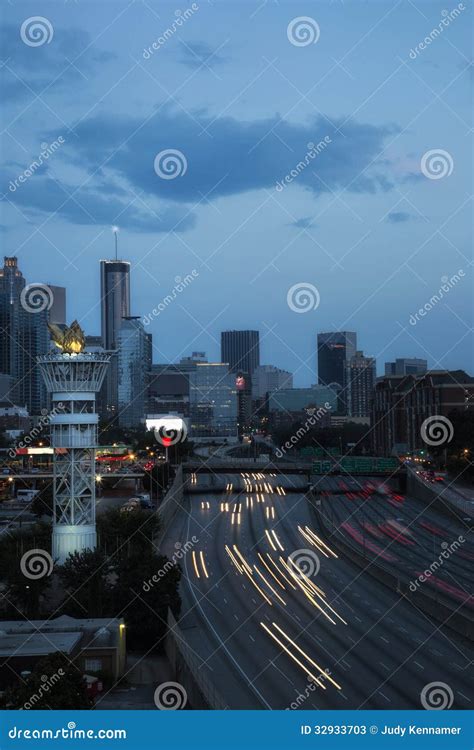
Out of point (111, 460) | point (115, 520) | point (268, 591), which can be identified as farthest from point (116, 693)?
point (111, 460)

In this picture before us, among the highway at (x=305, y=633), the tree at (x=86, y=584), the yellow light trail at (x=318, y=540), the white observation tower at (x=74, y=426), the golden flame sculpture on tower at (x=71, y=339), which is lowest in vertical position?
the yellow light trail at (x=318, y=540)

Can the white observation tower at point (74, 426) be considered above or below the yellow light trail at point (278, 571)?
above

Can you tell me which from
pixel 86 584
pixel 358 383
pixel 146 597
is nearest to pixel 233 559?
pixel 86 584

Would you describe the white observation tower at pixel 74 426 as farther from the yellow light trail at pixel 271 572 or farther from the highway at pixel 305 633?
the yellow light trail at pixel 271 572

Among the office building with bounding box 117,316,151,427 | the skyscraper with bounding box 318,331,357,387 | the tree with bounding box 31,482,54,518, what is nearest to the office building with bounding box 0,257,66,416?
the office building with bounding box 117,316,151,427

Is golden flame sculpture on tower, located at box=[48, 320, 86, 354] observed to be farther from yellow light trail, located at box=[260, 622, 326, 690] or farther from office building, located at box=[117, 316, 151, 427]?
office building, located at box=[117, 316, 151, 427]

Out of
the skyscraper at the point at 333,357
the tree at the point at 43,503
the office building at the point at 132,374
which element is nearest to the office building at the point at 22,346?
the office building at the point at 132,374

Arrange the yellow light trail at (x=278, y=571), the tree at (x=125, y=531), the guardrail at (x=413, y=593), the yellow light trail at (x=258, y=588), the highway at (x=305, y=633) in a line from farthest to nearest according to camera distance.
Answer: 1. the tree at (x=125, y=531)
2. the yellow light trail at (x=278, y=571)
3. the yellow light trail at (x=258, y=588)
4. the guardrail at (x=413, y=593)
5. the highway at (x=305, y=633)
